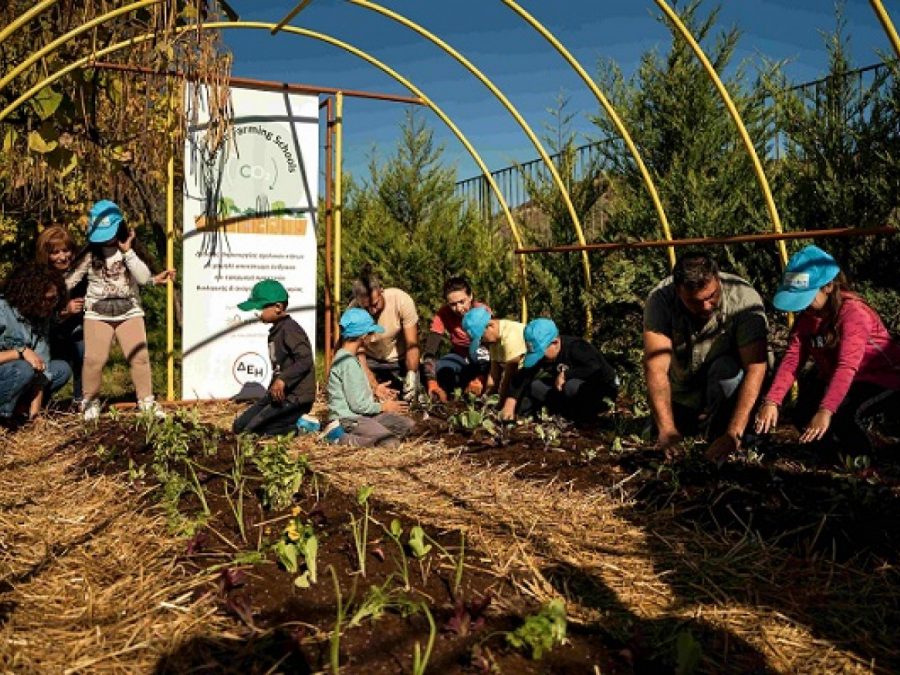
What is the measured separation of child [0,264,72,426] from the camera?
627cm

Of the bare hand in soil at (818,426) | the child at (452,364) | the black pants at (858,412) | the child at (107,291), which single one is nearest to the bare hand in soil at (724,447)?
the bare hand in soil at (818,426)

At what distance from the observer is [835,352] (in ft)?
15.1

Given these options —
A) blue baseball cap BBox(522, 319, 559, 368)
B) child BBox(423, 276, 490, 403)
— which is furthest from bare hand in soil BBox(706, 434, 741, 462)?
child BBox(423, 276, 490, 403)

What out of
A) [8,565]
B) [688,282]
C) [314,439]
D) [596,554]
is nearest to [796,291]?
[688,282]

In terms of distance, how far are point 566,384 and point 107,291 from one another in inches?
148

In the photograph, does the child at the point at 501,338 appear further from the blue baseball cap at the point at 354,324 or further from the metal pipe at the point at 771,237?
the metal pipe at the point at 771,237

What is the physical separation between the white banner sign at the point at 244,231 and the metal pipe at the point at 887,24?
5.43 metres

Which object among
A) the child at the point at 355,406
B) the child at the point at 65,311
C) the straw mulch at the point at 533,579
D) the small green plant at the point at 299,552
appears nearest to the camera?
the straw mulch at the point at 533,579

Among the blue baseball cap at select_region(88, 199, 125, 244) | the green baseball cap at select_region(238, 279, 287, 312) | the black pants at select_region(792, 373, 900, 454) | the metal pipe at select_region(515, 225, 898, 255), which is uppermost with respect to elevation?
the blue baseball cap at select_region(88, 199, 125, 244)

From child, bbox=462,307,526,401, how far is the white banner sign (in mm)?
2319

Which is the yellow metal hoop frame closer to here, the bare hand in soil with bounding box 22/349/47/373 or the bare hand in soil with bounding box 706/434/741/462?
the bare hand in soil with bounding box 22/349/47/373

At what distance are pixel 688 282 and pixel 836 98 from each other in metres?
2.92

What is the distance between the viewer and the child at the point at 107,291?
6699 millimetres

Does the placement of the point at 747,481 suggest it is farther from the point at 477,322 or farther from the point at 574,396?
the point at 477,322
